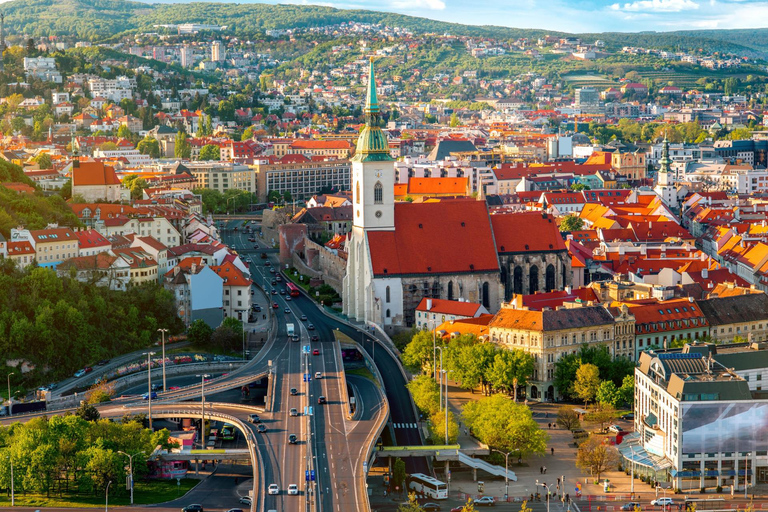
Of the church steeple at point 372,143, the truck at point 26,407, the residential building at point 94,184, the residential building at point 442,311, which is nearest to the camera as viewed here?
the truck at point 26,407

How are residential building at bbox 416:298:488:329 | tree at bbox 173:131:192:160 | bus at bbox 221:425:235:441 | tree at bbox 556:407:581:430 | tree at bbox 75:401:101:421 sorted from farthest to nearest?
1. tree at bbox 173:131:192:160
2. residential building at bbox 416:298:488:329
3. bus at bbox 221:425:235:441
4. tree at bbox 556:407:581:430
5. tree at bbox 75:401:101:421

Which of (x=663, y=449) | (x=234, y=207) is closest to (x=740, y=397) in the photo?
(x=663, y=449)

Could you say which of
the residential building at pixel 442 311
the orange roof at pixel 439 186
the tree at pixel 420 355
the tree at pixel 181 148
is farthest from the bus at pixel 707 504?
the tree at pixel 181 148

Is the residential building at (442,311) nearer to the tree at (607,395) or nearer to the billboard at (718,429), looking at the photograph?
the tree at (607,395)

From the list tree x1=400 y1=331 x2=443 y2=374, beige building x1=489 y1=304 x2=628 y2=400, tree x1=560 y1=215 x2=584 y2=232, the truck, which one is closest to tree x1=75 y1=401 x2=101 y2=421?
the truck

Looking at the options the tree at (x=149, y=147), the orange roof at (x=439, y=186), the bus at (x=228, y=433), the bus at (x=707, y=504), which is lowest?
the bus at (x=228, y=433)

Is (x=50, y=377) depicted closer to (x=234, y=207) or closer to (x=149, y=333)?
(x=149, y=333)

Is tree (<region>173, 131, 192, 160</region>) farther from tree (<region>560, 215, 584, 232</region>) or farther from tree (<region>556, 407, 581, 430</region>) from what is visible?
tree (<region>556, 407, 581, 430</region>)
